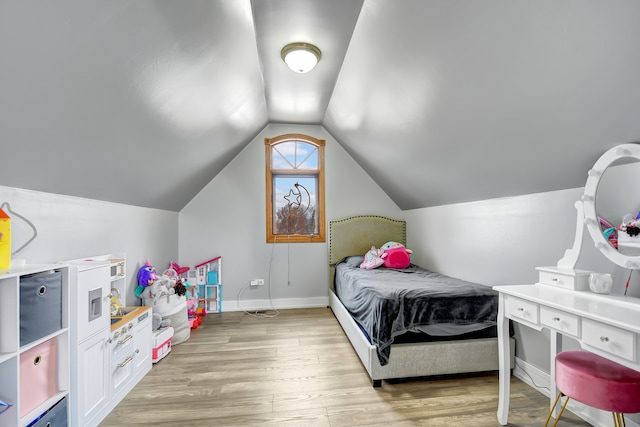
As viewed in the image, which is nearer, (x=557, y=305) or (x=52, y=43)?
(x=52, y=43)

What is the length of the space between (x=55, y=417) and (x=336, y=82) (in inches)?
121

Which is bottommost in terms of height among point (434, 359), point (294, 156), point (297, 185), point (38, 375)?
point (434, 359)

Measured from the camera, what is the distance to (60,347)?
4.73 feet

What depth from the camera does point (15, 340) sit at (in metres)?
1.16

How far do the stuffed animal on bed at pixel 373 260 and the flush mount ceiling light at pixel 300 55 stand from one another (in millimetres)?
2194

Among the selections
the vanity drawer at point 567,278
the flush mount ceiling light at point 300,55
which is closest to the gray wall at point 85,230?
the flush mount ceiling light at point 300,55

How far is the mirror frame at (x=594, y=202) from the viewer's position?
4.65 ft

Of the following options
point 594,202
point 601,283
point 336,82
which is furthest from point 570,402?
point 336,82

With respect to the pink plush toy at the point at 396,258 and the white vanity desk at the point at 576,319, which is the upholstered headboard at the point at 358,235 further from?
Result: the white vanity desk at the point at 576,319

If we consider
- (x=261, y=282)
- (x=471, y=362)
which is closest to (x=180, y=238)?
(x=261, y=282)

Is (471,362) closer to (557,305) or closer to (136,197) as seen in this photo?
(557,305)

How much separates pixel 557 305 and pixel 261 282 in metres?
3.26

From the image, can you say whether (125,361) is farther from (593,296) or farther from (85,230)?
(593,296)

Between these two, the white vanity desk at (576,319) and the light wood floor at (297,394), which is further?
the light wood floor at (297,394)
